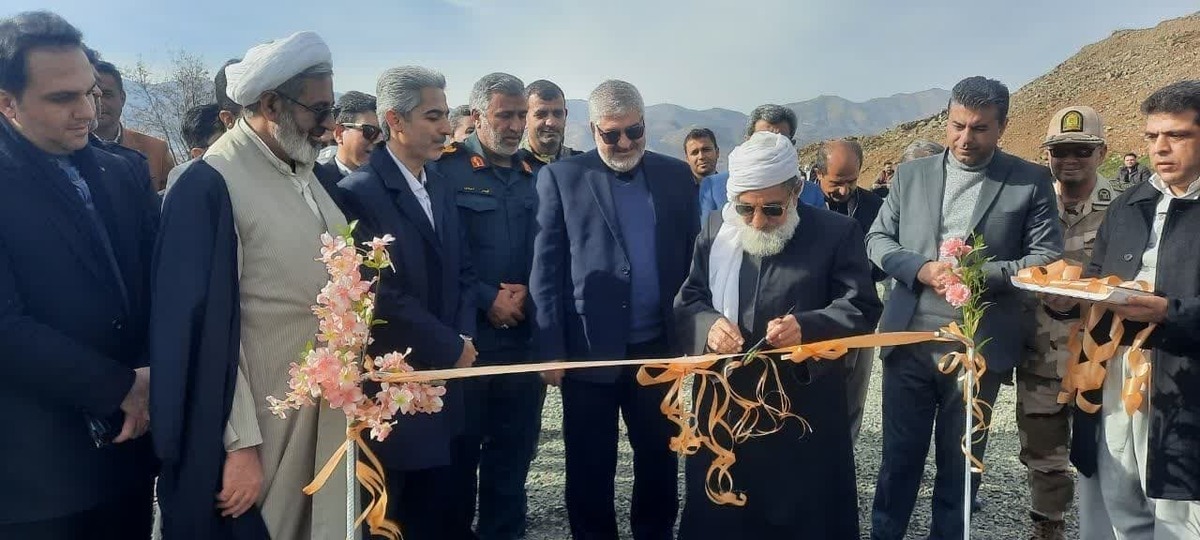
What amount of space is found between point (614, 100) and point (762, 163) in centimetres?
96

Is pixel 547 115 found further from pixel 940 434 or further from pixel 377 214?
pixel 940 434

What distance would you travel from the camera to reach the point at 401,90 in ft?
11.2

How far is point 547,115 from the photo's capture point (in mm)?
4875

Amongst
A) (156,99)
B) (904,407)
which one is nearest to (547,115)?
(904,407)

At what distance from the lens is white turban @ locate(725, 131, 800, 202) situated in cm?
323

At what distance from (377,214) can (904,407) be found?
286cm

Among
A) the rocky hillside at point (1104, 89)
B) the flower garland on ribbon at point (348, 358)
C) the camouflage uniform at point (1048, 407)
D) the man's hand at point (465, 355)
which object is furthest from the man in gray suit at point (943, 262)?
the rocky hillside at point (1104, 89)

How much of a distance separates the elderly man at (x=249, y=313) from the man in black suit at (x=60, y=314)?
10.2 inches

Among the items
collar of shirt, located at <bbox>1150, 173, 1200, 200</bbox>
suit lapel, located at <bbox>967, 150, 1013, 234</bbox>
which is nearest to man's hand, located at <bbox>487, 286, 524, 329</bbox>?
suit lapel, located at <bbox>967, 150, 1013, 234</bbox>

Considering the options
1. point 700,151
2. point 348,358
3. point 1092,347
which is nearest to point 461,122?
point 700,151

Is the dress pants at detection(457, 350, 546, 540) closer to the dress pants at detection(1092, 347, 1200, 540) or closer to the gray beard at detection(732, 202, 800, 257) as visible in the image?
the gray beard at detection(732, 202, 800, 257)

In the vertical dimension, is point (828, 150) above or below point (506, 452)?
above

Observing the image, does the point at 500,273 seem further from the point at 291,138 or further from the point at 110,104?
the point at 110,104

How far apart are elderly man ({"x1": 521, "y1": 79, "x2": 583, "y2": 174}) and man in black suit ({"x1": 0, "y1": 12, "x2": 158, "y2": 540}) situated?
2550 mm
